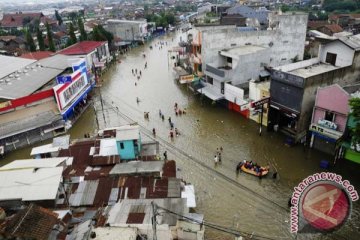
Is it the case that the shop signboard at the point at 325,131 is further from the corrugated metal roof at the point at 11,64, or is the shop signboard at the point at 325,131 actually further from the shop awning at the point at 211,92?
the corrugated metal roof at the point at 11,64

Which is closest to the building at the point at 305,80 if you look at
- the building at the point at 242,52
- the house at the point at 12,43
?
the building at the point at 242,52

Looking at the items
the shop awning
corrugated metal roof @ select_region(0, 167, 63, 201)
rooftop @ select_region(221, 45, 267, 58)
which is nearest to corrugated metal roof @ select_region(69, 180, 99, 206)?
corrugated metal roof @ select_region(0, 167, 63, 201)

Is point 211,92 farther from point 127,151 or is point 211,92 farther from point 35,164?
point 35,164

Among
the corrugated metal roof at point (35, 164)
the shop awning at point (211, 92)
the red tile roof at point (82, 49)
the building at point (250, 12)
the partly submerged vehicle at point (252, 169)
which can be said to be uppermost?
the building at point (250, 12)

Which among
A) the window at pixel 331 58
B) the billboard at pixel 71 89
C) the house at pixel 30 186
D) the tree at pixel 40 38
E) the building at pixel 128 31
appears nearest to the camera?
the house at pixel 30 186

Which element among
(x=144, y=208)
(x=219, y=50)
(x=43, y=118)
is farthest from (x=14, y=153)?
(x=219, y=50)

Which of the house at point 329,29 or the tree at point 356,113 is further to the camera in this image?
the house at point 329,29

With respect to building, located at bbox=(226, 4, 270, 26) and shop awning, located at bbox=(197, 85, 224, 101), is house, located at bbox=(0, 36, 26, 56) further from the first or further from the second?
building, located at bbox=(226, 4, 270, 26)

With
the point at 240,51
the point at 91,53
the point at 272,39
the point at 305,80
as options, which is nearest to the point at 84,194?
the point at 305,80
